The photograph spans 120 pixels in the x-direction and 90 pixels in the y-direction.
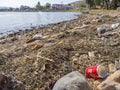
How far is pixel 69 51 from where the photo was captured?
897 cm

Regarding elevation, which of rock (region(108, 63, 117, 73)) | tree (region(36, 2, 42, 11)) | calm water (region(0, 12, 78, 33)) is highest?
rock (region(108, 63, 117, 73))

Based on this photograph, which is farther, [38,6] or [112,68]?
[38,6]

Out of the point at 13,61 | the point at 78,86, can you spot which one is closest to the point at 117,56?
the point at 13,61

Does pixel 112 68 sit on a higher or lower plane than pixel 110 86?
lower

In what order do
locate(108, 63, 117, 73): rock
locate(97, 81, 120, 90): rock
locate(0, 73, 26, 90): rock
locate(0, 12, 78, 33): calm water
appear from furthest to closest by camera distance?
locate(0, 12, 78, 33): calm water < locate(108, 63, 117, 73): rock < locate(97, 81, 120, 90): rock < locate(0, 73, 26, 90): rock

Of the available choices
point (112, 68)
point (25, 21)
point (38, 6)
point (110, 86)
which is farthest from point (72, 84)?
point (38, 6)

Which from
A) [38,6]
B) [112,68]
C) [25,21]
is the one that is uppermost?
[112,68]

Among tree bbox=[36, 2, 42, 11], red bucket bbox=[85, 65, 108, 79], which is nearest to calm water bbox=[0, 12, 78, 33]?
red bucket bbox=[85, 65, 108, 79]

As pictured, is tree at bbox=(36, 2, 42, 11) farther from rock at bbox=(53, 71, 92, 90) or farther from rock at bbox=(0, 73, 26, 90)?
rock at bbox=(0, 73, 26, 90)

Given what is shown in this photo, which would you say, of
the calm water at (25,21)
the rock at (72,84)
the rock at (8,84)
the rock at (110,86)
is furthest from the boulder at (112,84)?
the calm water at (25,21)

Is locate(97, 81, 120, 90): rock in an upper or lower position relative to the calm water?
upper

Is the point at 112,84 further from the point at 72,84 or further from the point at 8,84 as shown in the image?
the point at 8,84

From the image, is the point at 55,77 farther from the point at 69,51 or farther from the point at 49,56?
the point at 69,51

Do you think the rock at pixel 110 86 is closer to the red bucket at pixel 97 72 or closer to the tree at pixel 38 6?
the red bucket at pixel 97 72
